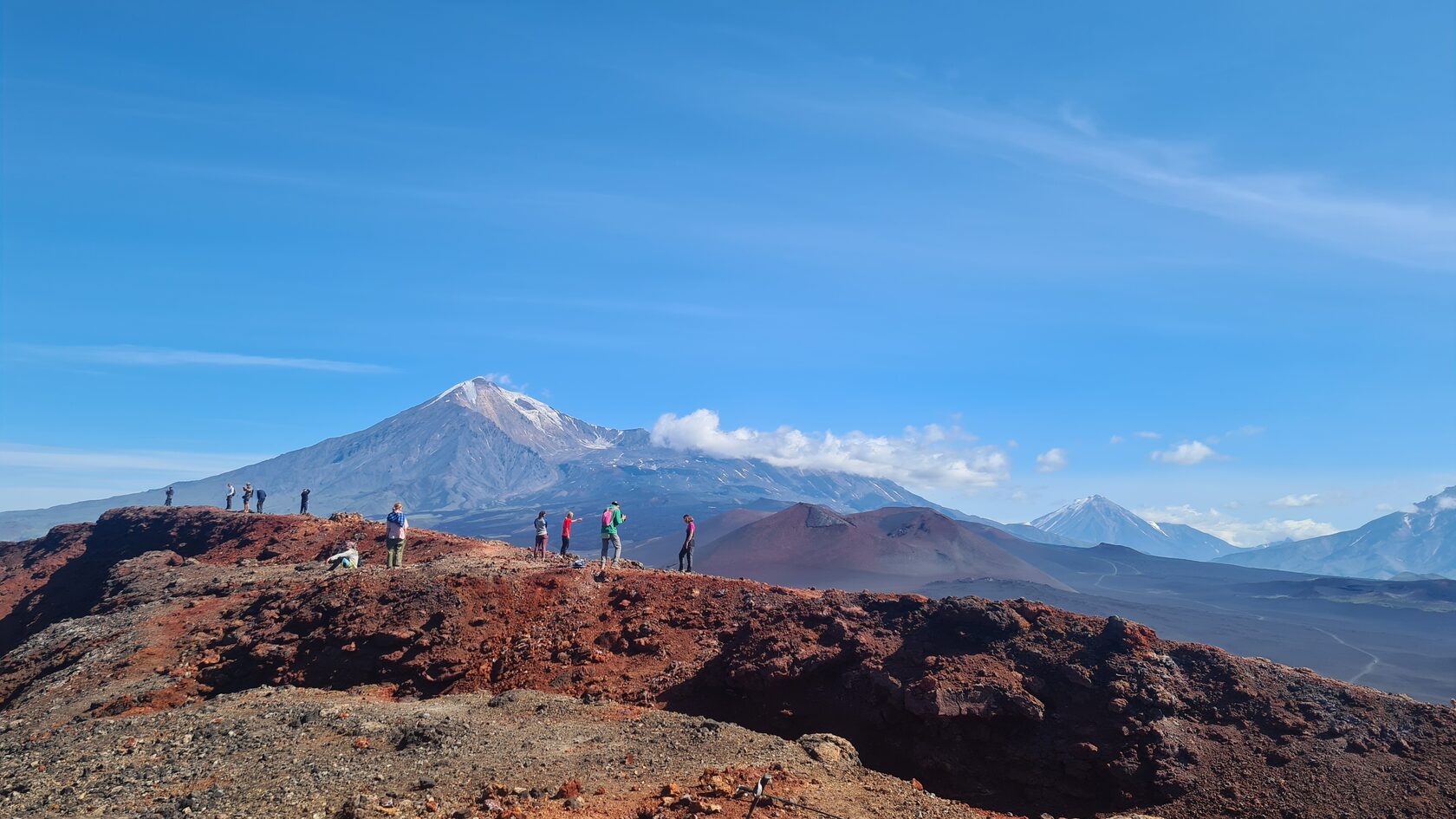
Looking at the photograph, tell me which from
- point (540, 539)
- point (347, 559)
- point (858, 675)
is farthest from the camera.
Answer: point (540, 539)

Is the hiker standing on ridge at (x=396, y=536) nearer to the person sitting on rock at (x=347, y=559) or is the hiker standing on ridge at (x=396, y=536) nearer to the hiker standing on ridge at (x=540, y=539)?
the person sitting on rock at (x=347, y=559)

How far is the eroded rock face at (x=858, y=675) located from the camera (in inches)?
390

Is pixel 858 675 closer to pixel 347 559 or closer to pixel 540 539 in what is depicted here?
pixel 540 539

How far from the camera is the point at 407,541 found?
24125mm

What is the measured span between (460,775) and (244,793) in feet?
6.80

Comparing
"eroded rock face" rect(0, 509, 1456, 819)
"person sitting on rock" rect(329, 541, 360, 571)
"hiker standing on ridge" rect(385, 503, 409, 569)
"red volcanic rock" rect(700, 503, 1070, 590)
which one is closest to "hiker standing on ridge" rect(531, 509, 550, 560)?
"eroded rock face" rect(0, 509, 1456, 819)

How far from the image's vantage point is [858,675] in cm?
1205

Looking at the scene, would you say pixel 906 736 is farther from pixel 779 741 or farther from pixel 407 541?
pixel 407 541

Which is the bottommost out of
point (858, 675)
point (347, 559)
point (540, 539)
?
point (858, 675)

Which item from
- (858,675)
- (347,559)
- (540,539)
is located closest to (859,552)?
(540,539)

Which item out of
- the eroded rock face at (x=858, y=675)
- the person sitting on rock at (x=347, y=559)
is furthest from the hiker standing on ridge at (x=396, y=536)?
the person sitting on rock at (x=347, y=559)

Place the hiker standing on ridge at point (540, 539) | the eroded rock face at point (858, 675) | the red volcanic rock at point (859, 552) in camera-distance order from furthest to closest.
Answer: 1. the red volcanic rock at point (859, 552)
2. the hiker standing on ridge at point (540, 539)
3. the eroded rock face at point (858, 675)

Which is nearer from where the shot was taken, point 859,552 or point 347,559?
point 347,559

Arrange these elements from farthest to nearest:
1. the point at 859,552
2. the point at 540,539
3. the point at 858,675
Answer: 1. the point at 859,552
2. the point at 540,539
3. the point at 858,675
